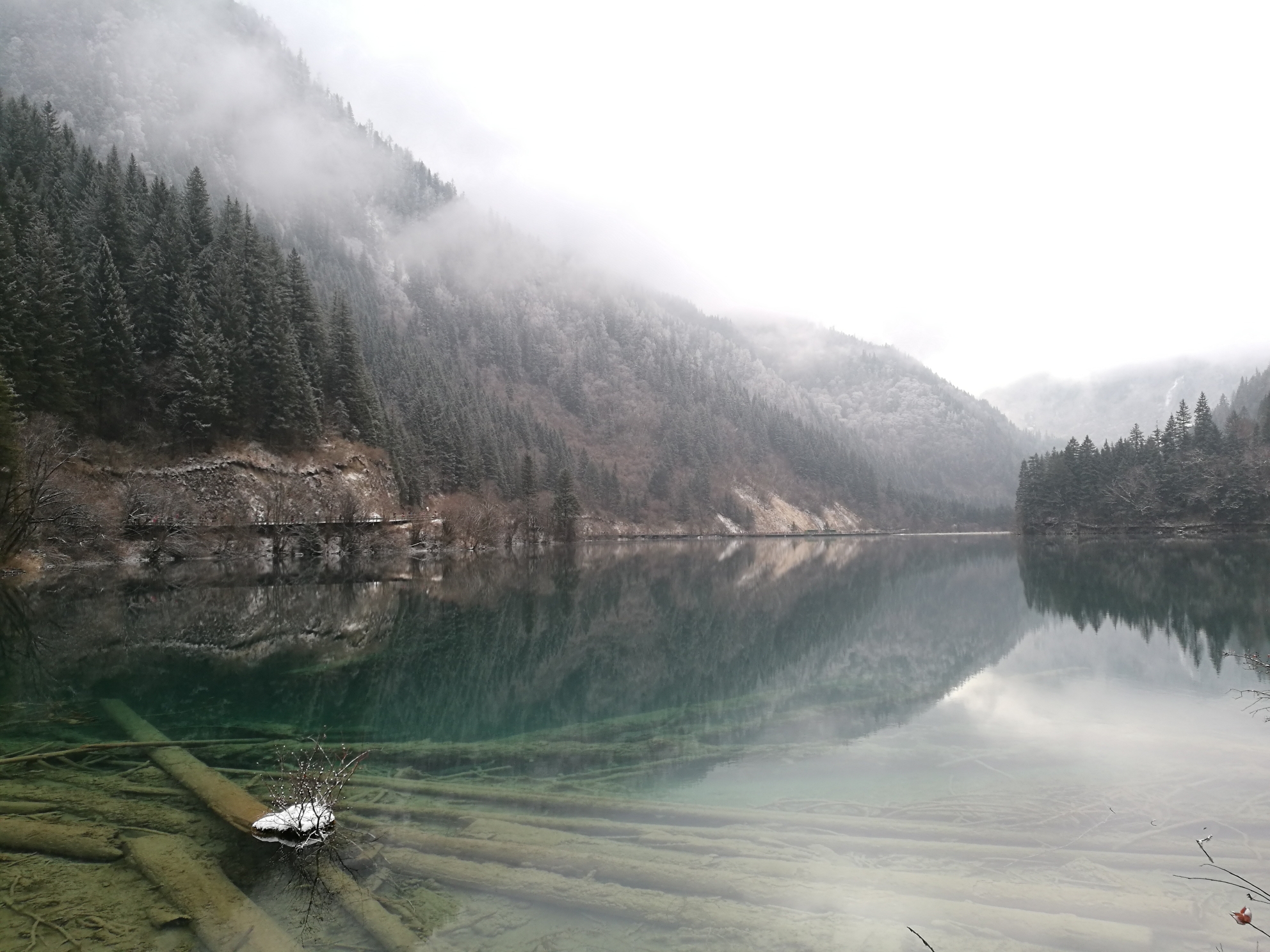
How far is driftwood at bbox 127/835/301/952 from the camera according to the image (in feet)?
23.8

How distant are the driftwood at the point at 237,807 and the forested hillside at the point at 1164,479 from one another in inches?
5230

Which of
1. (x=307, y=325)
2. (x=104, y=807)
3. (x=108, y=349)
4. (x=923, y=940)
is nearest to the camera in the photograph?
(x=923, y=940)

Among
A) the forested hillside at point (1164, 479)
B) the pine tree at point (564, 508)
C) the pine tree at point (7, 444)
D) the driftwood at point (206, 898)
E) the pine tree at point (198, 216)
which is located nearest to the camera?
the driftwood at point (206, 898)

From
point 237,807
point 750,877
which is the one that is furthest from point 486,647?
point 750,877

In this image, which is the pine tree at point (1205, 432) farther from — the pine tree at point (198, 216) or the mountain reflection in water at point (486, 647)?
the pine tree at point (198, 216)

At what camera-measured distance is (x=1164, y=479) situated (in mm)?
112438

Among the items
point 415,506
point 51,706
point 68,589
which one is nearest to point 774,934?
point 51,706

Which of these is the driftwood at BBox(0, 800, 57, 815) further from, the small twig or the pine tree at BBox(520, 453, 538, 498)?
the pine tree at BBox(520, 453, 538, 498)

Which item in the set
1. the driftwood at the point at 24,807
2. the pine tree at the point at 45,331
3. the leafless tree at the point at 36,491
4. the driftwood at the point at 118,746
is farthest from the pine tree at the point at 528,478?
the driftwood at the point at 24,807

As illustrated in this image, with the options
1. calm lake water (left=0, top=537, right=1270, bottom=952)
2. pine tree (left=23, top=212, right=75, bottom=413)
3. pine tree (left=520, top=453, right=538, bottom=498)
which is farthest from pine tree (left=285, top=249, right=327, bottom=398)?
pine tree (left=520, top=453, right=538, bottom=498)

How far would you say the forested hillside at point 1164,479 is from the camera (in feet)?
342

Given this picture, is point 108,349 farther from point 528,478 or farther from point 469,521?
point 528,478

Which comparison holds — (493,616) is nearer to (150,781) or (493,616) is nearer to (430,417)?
(150,781)

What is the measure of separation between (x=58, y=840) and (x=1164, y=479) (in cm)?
13958
